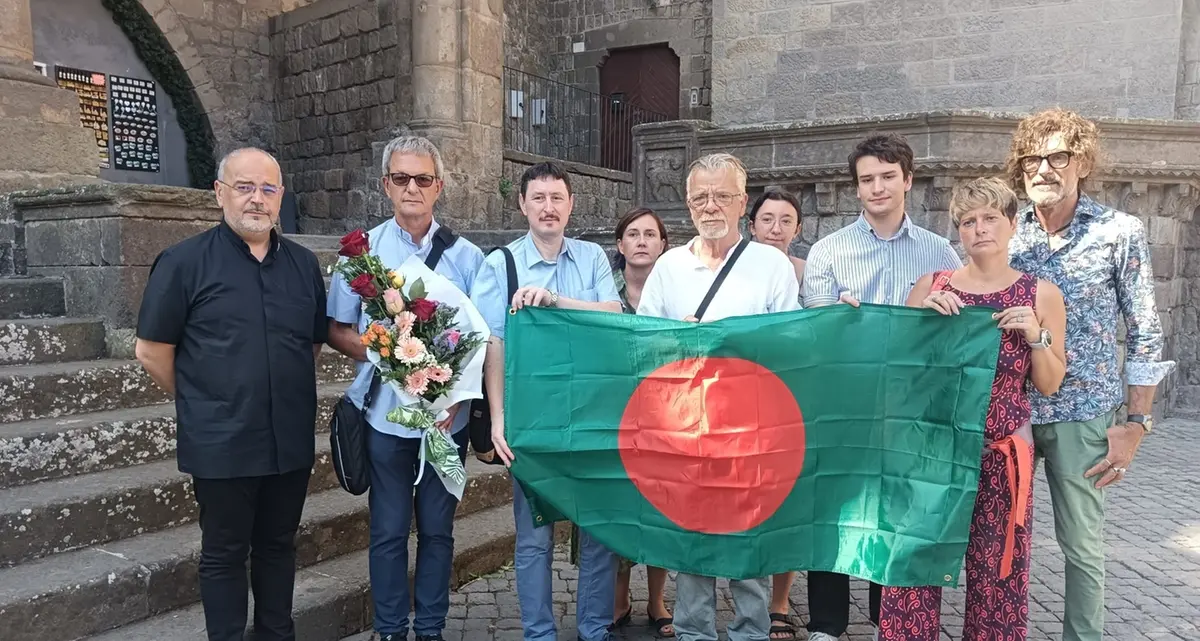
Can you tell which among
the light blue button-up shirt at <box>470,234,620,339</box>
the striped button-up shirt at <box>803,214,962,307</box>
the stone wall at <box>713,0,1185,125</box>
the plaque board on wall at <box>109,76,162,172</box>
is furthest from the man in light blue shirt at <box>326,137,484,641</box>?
the plaque board on wall at <box>109,76,162,172</box>

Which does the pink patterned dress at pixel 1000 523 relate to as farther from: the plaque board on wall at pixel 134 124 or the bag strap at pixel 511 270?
the plaque board on wall at pixel 134 124

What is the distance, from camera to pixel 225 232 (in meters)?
2.75

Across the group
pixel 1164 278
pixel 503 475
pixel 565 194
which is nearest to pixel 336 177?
pixel 503 475

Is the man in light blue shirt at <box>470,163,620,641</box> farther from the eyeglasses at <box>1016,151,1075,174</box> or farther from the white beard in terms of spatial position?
the eyeglasses at <box>1016,151,1075,174</box>

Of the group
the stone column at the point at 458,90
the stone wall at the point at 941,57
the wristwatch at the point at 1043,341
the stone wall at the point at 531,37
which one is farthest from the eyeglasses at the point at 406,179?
the stone wall at the point at 531,37

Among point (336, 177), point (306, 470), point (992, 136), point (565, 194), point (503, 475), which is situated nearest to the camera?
point (306, 470)

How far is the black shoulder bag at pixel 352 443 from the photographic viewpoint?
2998 mm

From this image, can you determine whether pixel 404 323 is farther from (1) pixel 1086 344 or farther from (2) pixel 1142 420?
(2) pixel 1142 420

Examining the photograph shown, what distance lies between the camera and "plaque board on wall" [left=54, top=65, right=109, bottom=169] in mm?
10375

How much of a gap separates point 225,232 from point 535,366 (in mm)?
1199

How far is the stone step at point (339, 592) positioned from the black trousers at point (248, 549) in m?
0.33

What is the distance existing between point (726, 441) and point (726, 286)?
560 mm

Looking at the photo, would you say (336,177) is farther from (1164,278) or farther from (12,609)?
(1164,278)

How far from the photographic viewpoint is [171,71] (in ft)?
37.9
